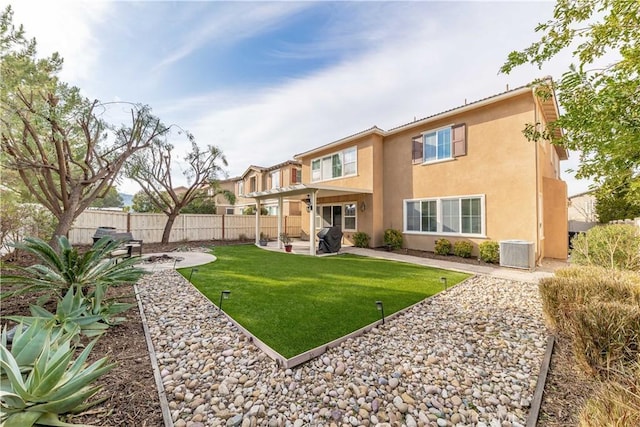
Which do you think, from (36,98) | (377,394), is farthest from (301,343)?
(36,98)

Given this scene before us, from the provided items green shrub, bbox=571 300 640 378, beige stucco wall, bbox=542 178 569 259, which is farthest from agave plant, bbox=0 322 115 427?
beige stucco wall, bbox=542 178 569 259

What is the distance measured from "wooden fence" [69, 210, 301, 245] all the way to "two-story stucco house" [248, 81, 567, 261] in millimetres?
5241

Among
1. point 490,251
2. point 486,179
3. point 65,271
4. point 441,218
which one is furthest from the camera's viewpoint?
point 441,218

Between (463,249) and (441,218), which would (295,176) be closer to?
(441,218)

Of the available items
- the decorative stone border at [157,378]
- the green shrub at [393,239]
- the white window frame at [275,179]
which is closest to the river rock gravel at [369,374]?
the decorative stone border at [157,378]

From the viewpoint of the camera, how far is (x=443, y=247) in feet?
36.4

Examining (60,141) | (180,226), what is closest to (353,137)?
(60,141)

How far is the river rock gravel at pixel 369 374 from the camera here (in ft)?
8.07

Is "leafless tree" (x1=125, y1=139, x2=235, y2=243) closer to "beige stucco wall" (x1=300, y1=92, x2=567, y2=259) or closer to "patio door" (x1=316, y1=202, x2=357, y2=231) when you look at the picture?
"patio door" (x1=316, y1=202, x2=357, y2=231)

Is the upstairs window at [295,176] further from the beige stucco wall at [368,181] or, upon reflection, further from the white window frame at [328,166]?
the beige stucco wall at [368,181]

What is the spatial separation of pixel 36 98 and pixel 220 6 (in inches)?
225

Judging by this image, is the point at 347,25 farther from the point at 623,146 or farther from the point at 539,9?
the point at 623,146

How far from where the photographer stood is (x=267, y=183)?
84.4 feet

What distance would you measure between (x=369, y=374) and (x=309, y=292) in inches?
121
